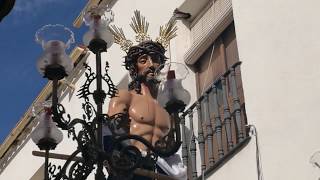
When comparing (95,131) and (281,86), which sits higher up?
(281,86)

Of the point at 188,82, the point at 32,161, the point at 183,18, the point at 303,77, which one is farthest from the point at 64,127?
the point at 32,161

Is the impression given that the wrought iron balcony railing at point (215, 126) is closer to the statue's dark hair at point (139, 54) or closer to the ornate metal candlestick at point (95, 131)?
the statue's dark hair at point (139, 54)

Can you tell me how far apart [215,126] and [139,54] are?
112cm

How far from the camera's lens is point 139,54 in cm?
709

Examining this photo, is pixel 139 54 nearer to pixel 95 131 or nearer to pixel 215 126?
pixel 215 126

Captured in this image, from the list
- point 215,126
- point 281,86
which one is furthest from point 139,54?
point 281,86

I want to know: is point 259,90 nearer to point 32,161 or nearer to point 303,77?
point 303,77

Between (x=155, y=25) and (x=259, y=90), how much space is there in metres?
3.02

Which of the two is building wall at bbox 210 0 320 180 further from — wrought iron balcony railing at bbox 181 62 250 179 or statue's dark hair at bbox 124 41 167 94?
statue's dark hair at bbox 124 41 167 94

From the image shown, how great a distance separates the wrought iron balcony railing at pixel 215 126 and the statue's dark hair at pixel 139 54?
0.81 m

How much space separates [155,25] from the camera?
9672 mm

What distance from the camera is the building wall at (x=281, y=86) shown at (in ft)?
20.4

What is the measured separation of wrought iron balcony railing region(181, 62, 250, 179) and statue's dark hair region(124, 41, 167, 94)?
81 centimetres

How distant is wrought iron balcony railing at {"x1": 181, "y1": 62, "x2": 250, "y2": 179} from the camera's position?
7.26 metres
